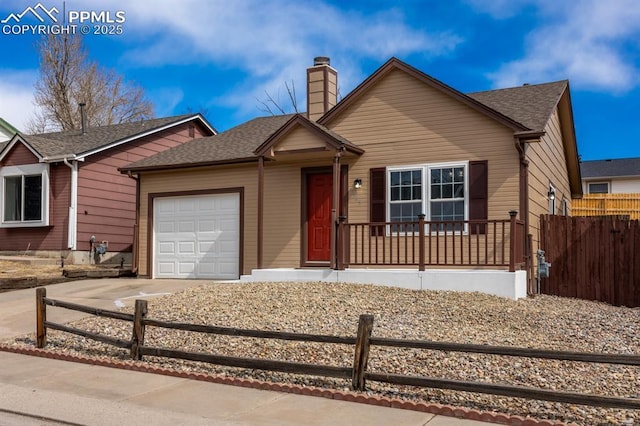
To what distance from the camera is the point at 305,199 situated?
14.2m

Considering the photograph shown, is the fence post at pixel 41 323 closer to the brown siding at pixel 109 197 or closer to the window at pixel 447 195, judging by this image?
the window at pixel 447 195

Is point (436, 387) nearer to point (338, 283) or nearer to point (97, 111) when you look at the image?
point (338, 283)

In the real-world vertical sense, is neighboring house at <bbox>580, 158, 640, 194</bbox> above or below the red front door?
above

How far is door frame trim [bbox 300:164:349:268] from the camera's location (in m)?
13.7

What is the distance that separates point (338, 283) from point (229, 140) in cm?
662

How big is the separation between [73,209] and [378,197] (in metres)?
9.62

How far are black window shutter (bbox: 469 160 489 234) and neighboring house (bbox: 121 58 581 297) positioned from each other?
0.02 meters

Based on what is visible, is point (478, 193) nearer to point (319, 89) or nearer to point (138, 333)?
point (319, 89)

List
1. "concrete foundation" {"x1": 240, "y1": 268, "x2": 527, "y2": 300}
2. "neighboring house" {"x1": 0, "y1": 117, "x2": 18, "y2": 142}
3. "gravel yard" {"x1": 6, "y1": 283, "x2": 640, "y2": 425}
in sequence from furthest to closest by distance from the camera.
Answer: "neighboring house" {"x1": 0, "y1": 117, "x2": 18, "y2": 142}, "concrete foundation" {"x1": 240, "y1": 268, "x2": 527, "y2": 300}, "gravel yard" {"x1": 6, "y1": 283, "x2": 640, "y2": 425}

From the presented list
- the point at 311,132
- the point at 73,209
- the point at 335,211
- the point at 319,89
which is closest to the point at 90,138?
the point at 73,209

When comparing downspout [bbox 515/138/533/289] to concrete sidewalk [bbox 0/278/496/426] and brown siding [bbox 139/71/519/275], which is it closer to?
brown siding [bbox 139/71/519/275]

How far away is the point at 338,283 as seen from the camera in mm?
12031

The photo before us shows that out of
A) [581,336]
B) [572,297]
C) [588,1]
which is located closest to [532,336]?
[581,336]

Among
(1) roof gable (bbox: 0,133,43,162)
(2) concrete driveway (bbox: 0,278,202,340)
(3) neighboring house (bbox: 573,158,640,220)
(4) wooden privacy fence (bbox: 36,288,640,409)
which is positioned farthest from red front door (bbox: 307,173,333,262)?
(3) neighboring house (bbox: 573,158,640,220)
